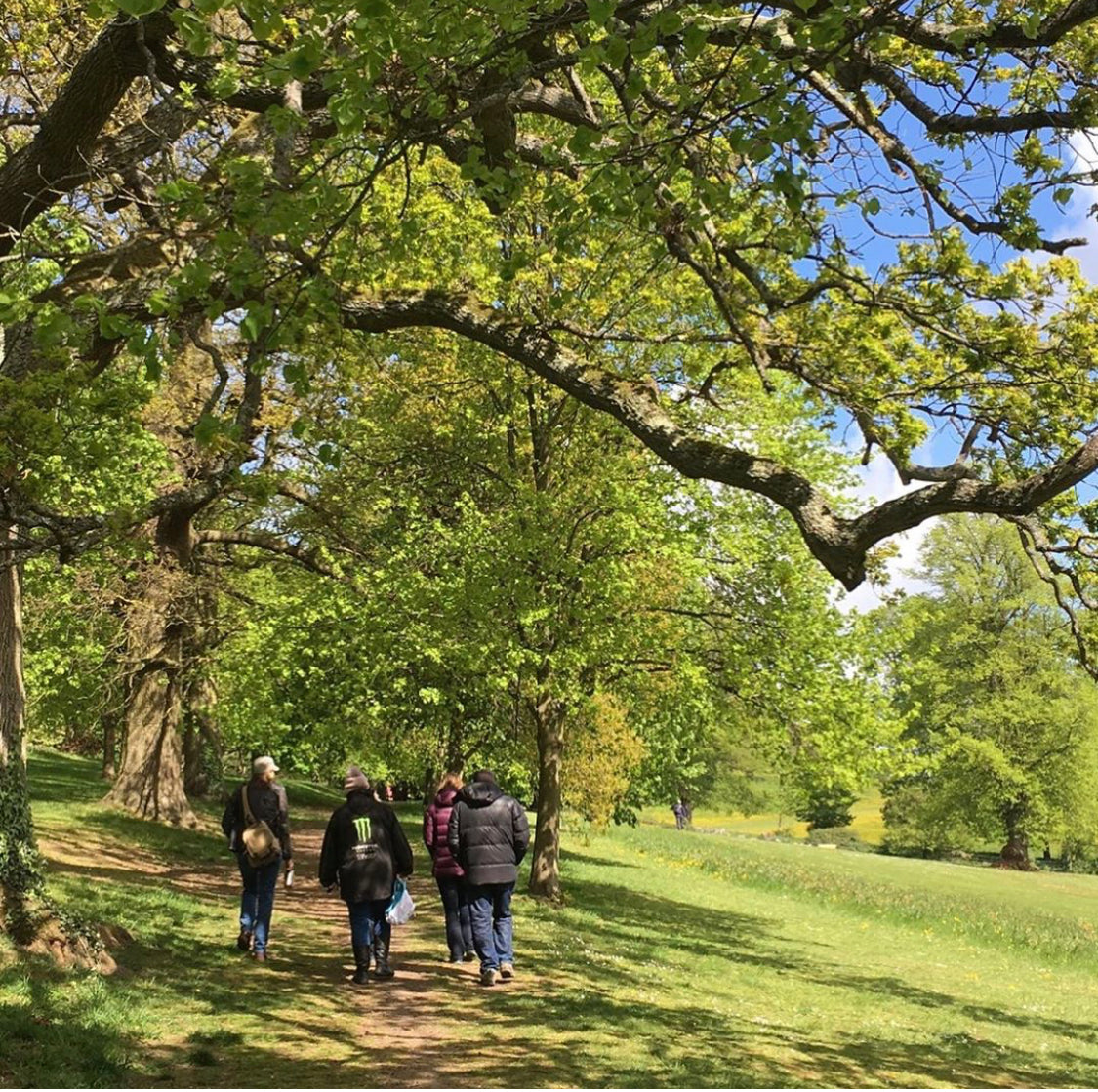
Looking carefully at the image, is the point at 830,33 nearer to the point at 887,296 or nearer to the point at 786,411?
the point at 887,296

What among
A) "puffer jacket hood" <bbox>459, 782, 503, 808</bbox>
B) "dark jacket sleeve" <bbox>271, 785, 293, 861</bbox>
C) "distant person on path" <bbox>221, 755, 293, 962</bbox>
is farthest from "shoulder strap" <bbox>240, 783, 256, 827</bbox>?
"puffer jacket hood" <bbox>459, 782, 503, 808</bbox>

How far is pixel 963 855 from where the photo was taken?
64438 mm

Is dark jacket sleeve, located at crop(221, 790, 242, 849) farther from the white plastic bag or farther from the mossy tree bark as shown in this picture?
the mossy tree bark

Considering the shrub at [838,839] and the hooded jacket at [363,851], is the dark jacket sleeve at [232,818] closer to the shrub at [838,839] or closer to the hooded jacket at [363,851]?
the hooded jacket at [363,851]

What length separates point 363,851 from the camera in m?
9.80

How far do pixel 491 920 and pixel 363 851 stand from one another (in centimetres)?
146

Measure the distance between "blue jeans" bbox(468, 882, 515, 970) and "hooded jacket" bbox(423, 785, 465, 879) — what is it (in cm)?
34

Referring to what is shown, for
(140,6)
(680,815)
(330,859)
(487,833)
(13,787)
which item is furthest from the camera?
(680,815)

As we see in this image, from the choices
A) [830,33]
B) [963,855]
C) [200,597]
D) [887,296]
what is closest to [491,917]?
[887,296]

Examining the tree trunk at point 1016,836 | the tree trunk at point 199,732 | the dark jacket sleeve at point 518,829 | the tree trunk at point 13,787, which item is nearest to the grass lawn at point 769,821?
the tree trunk at point 1016,836

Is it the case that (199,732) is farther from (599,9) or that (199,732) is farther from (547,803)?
(599,9)

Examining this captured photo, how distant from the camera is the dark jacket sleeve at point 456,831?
10398 mm

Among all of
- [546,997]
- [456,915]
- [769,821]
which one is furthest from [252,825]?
[769,821]

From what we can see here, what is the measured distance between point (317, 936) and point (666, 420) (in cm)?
799
